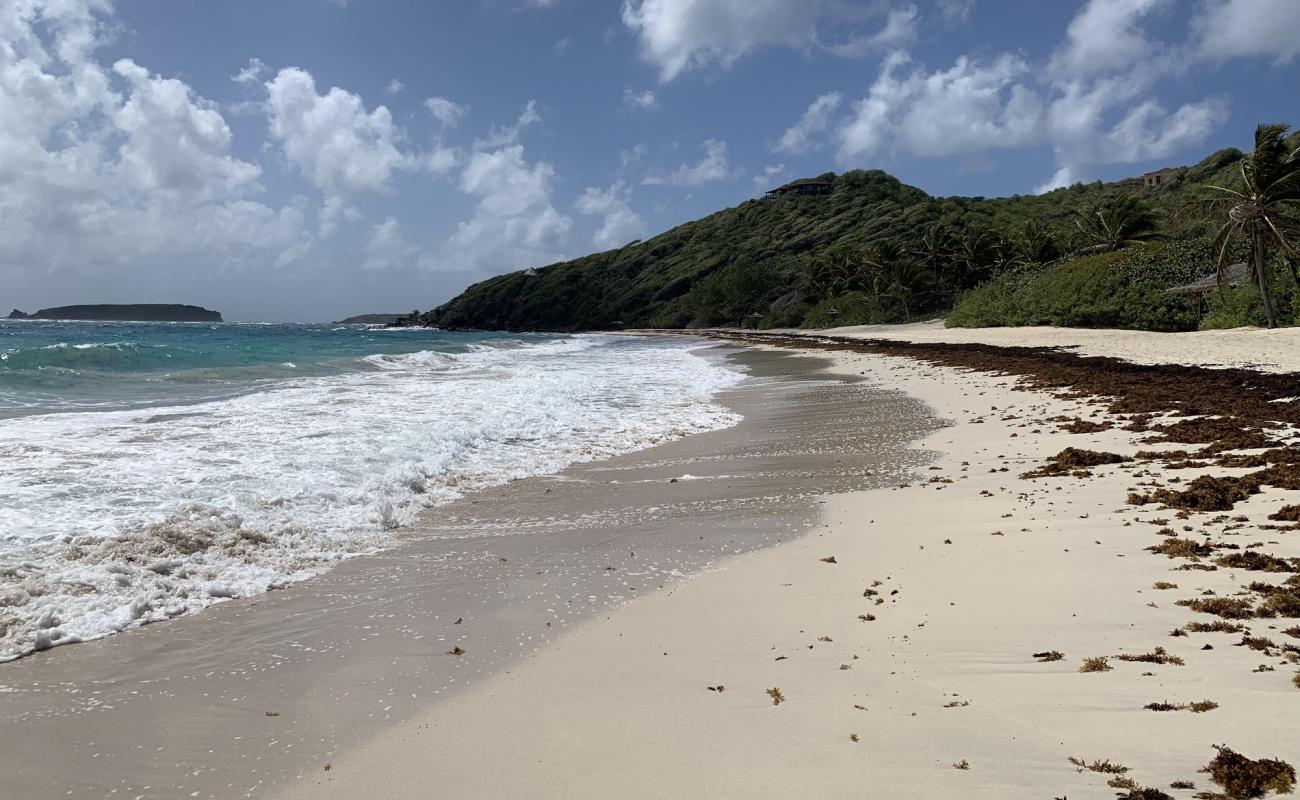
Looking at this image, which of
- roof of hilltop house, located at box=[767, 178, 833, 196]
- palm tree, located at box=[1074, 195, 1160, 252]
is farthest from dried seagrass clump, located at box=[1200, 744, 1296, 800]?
roof of hilltop house, located at box=[767, 178, 833, 196]

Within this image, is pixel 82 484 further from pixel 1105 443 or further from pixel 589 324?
pixel 589 324

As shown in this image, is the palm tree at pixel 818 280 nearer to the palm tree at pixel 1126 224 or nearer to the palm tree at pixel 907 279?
the palm tree at pixel 907 279

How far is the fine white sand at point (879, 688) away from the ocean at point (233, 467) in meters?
2.84

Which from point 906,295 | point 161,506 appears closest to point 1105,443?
point 161,506

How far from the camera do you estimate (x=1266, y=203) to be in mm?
28344

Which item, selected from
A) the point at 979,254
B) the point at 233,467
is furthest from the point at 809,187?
the point at 233,467

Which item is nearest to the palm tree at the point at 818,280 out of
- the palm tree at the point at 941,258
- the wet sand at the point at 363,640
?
the palm tree at the point at 941,258

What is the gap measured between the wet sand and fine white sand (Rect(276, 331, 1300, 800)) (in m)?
0.30

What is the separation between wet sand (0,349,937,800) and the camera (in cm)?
310

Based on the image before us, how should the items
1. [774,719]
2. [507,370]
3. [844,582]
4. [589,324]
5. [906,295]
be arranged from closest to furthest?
[774,719] → [844,582] → [507,370] → [906,295] → [589,324]

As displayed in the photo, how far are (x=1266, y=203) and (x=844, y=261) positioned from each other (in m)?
57.9

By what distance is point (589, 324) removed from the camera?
130500 millimetres

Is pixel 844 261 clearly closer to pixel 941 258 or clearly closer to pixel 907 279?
pixel 941 258

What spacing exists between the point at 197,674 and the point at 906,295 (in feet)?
238
